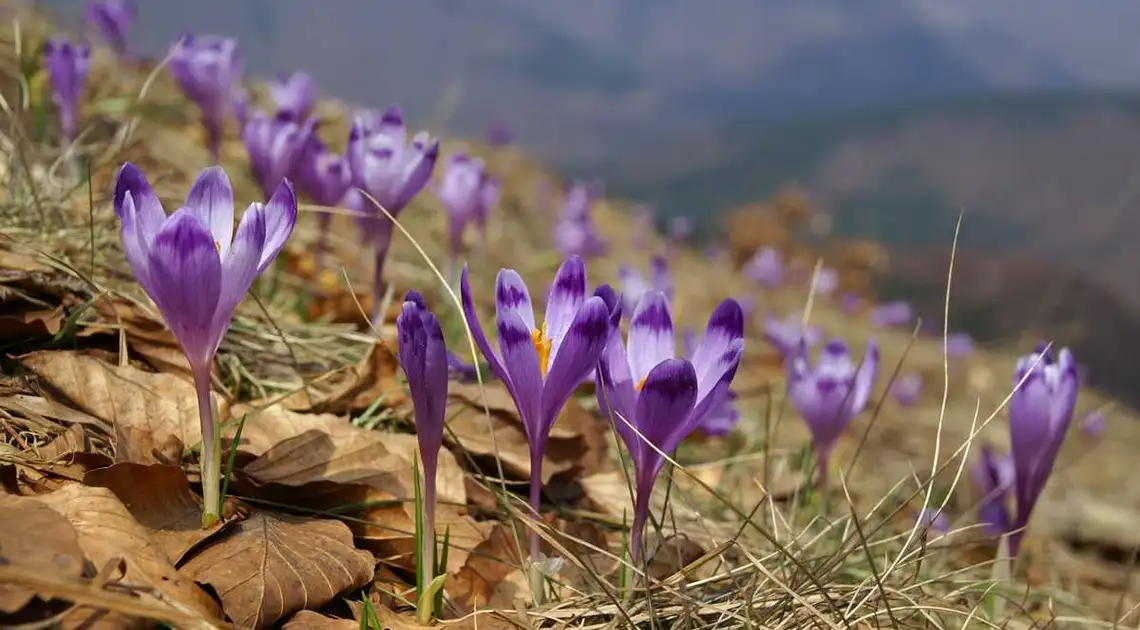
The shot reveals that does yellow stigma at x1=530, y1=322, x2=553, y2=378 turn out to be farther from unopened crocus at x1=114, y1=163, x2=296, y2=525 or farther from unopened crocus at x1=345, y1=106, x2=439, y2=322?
unopened crocus at x1=345, y1=106, x2=439, y2=322

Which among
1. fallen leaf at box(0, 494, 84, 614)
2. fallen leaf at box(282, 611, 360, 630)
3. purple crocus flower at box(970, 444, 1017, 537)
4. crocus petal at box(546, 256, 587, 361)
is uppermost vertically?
crocus petal at box(546, 256, 587, 361)

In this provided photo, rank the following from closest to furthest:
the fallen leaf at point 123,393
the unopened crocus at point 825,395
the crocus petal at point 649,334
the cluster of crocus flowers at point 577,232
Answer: the crocus petal at point 649,334 < the fallen leaf at point 123,393 < the unopened crocus at point 825,395 < the cluster of crocus flowers at point 577,232

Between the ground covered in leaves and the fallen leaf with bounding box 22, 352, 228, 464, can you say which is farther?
the fallen leaf with bounding box 22, 352, 228, 464

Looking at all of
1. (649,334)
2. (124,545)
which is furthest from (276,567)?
(649,334)

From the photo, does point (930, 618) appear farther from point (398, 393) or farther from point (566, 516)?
point (398, 393)

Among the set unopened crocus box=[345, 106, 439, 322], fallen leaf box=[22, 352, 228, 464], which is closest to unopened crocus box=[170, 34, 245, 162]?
unopened crocus box=[345, 106, 439, 322]

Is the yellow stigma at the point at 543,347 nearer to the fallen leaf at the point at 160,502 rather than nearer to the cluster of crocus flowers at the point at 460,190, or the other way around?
the fallen leaf at the point at 160,502

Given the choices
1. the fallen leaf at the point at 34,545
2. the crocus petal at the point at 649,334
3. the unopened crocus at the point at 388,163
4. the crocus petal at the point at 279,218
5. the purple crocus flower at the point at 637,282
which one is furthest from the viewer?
the purple crocus flower at the point at 637,282

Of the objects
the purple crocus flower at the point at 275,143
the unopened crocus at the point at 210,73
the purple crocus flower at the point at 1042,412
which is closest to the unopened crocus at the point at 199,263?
the purple crocus flower at the point at 275,143
